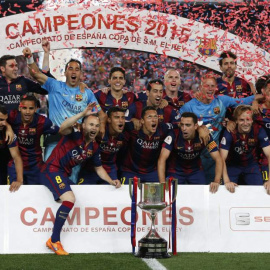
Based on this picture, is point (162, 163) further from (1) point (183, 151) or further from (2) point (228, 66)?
(2) point (228, 66)

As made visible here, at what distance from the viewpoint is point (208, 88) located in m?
7.31

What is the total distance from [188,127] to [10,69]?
2.24 meters

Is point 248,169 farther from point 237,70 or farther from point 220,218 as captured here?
point 237,70

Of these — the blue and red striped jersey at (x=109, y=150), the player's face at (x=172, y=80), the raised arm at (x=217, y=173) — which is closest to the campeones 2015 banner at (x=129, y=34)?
the player's face at (x=172, y=80)

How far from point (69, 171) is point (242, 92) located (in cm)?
268

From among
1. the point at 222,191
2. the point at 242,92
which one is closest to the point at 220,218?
the point at 222,191

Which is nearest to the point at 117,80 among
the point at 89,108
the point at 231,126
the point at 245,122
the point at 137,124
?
the point at 137,124

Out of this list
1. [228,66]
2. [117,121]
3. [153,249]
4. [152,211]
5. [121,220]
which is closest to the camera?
[153,249]

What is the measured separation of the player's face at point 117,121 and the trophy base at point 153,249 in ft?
5.02

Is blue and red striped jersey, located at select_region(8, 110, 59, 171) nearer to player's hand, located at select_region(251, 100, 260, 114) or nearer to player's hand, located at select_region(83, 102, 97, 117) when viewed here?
player's hand, located at select_region(83, 102, 97, 117)

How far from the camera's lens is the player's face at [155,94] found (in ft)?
23.9

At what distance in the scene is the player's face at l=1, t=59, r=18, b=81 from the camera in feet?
23.9

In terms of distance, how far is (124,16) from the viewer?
27.5 feet

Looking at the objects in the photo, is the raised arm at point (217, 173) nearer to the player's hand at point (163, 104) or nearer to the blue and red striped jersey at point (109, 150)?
the player's hand at point (163, 104)
